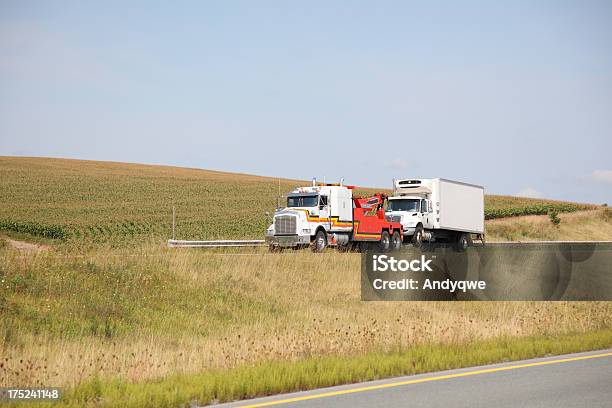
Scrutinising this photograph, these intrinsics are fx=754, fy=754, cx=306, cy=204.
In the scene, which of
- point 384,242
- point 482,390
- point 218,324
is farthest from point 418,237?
point 482,390

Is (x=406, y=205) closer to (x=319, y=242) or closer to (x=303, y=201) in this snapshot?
(x=303, y=201)

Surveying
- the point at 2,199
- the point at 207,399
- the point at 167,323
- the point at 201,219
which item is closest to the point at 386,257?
the point at 167,323

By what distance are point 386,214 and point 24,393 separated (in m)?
31.0

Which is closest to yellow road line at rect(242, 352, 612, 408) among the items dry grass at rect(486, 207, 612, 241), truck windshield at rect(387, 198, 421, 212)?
truck windshield at rect(387, 198, 421, 212)

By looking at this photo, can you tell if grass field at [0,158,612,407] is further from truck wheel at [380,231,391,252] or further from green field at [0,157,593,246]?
green field at [0,157,593,246]

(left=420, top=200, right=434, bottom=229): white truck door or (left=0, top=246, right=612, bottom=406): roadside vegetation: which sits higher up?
(left=420, top=200, right=434, bottom=229): white truck door

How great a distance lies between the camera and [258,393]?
9688mm

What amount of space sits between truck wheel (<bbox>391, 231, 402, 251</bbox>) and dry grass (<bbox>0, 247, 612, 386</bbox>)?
10.4 m

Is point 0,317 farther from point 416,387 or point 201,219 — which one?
point 201,219

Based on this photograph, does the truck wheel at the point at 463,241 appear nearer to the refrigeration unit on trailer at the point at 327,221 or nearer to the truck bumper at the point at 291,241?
the refrigeration unit on trailer at the point at 327,221

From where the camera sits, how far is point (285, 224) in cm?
3259

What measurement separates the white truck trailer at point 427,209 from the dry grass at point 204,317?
12.1m

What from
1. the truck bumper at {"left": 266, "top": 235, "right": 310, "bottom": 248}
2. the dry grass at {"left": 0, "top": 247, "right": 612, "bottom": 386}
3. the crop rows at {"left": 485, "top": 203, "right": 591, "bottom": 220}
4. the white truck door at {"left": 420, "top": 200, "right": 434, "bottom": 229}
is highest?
the crop rows at {"left": 485, "top": 203, "right": 591, "bottom": 220}

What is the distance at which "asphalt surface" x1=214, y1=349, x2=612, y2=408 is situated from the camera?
8.71 m
